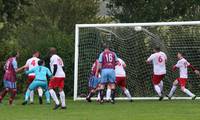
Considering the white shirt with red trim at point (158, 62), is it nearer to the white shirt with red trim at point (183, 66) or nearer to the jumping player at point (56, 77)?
the white shirt with red trim at point (183, 66)

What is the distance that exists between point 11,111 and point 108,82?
16.4 feet

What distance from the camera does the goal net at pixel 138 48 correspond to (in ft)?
91.3

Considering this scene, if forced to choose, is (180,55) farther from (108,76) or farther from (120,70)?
(108,76)

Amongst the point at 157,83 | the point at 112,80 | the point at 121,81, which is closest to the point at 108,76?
the point at 112,80

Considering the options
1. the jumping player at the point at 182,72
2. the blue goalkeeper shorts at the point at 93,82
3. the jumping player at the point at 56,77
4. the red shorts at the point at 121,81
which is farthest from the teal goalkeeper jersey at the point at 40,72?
the jumping player at the point at 182,72

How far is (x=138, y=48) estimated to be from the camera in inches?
1110

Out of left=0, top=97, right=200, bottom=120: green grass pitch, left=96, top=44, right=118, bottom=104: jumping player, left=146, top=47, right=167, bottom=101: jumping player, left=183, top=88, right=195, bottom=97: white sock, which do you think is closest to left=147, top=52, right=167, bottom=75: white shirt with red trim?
left=146, top=47, right=167, bottom=101: jumping player

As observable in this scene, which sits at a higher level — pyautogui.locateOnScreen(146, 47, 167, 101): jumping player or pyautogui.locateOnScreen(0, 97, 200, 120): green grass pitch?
pyautogui.locateOnScreen(146, 47, 167, 101): jumping player

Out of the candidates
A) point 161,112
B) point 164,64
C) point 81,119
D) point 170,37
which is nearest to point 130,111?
point 161,112

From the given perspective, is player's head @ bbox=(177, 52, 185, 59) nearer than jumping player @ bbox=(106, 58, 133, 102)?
No

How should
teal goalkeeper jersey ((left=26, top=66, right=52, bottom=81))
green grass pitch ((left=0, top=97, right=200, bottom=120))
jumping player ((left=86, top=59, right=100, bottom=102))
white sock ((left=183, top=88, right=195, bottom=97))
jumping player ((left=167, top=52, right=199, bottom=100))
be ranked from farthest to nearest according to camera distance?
jumping player ((left=86, top=59, right=100, bottom=102)) → jumping player ((left=167, top=52, right=199, bottom=100)) → white sock ((left=183, top=88, right=195, bottom=97)) → teal goalkeeper jersey ((left=26, top=66, right=52, bottom=81)) → green grass pitch ((left=0, top=97, right=200, bottom=120))

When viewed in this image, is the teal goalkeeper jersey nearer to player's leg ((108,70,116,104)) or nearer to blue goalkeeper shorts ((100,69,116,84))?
blue goalkeeper shorts ((100,69,116,84))

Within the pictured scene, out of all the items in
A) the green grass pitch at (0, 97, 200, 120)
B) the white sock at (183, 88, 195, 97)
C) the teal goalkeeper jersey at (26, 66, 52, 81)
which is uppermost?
the teal goalkeeper jersey at (26, 66, 52, 81)

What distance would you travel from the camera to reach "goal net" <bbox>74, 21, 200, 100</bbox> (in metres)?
27.8
